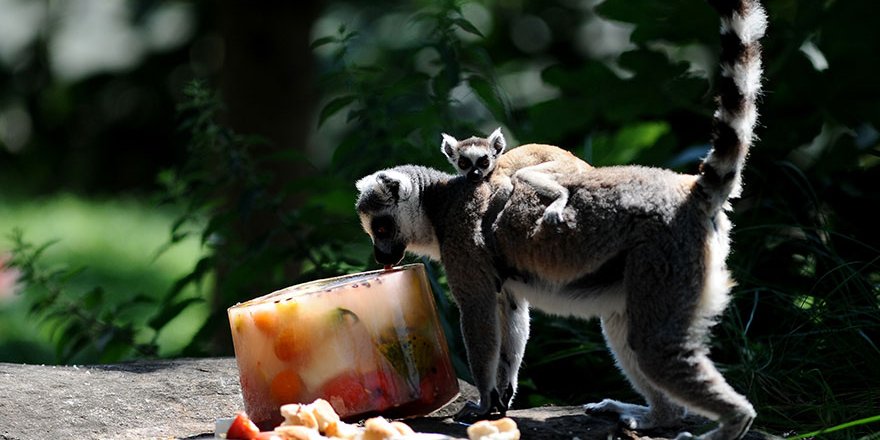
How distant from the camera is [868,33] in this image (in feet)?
21.5

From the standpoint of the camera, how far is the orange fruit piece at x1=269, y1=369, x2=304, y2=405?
400cm

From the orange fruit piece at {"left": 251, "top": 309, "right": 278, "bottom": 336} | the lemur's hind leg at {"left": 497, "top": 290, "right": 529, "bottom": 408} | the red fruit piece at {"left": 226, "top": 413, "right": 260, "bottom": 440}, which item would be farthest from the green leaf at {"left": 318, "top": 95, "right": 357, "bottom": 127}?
the red fruit piece at {"left": 226, "top": 413, "right": 260, "bottom": 440}

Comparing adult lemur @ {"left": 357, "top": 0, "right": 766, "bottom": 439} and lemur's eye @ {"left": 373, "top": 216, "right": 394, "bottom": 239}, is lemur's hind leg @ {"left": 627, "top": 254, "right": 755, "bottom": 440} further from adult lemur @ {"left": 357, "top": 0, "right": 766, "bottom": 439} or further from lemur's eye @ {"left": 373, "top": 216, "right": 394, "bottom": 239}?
lemur's eye @ {"left": 373, "top": 216, "right": 394, "bottom": 239}

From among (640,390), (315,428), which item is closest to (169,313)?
(315,428)

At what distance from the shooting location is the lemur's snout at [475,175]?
4.41 metres

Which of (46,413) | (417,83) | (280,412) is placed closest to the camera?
(280,412)

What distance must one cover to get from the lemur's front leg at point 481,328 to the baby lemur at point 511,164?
1.13 ft

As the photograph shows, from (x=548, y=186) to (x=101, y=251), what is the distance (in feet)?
32.0

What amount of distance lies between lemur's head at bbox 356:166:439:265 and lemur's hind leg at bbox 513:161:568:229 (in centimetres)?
44

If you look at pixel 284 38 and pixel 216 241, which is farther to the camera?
pixel 284 38

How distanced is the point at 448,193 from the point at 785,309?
1.94 metres

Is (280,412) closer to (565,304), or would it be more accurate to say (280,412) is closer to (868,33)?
(565,304)

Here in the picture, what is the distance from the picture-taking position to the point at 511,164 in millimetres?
4574

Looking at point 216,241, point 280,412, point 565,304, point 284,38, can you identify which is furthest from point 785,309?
point 284,38
